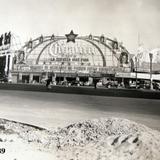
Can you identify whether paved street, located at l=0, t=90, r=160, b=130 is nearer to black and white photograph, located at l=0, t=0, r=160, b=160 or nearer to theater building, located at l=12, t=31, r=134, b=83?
black and white photograph, located at l=0, t=0, r=160, b=160

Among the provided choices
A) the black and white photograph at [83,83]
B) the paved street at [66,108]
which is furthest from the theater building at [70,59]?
the paved street at [66,108]

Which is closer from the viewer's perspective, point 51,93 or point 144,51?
point 144,51

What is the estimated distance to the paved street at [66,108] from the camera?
2.48 m

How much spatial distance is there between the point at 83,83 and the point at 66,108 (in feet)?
0.75

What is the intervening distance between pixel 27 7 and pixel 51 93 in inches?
30.2

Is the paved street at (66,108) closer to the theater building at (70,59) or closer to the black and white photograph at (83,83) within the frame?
the black and white photograph at (83,83)

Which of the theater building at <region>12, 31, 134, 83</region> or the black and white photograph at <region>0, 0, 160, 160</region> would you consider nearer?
the black and white photograph at <region>0, 0, 160, 160</region>

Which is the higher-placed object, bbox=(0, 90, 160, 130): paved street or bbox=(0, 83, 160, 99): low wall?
bbox=(0, 83, 160, 99): low wall

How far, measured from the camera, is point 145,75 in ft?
8.17

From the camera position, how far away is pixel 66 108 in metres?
2.65

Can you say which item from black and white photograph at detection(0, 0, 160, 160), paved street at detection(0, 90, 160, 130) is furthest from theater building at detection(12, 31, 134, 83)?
paved street at detection(0, 90, 160, 130)

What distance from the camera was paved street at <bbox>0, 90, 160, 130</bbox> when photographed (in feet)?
8.13

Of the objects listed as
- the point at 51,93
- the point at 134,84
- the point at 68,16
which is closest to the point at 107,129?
the point at 134,84

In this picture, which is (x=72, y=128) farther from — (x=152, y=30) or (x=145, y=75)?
(x=152, y=30)
